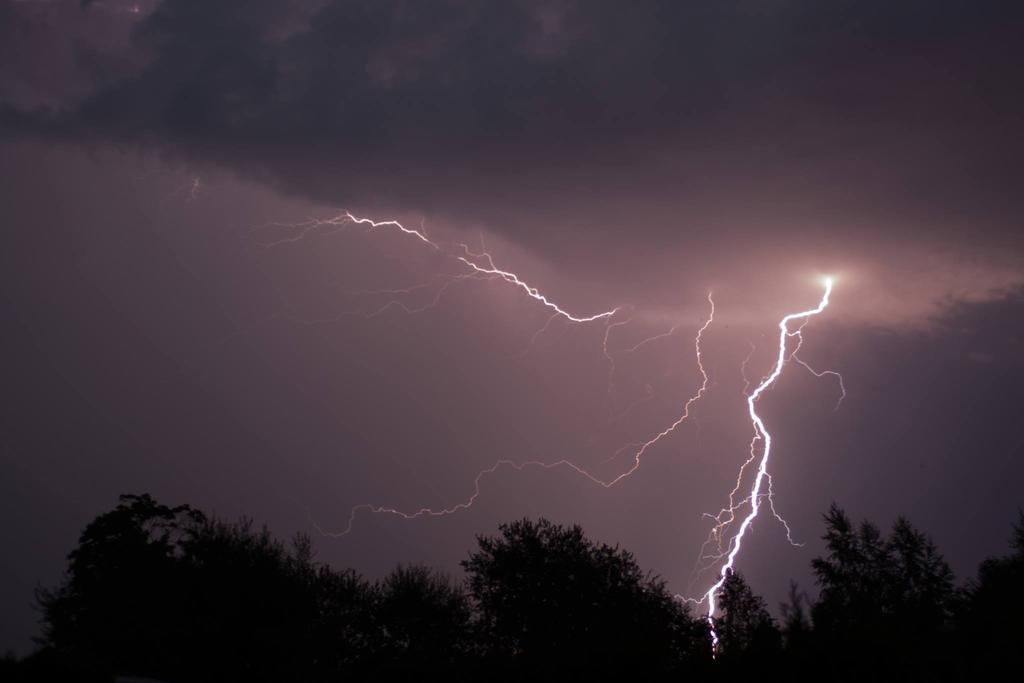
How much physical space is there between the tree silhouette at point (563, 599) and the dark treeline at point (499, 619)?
2.3 inches

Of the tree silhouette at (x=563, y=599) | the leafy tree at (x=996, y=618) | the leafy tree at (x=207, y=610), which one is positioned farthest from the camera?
the tree silhouette at (x=563, y=599)

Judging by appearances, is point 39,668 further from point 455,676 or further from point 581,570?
point 581,570

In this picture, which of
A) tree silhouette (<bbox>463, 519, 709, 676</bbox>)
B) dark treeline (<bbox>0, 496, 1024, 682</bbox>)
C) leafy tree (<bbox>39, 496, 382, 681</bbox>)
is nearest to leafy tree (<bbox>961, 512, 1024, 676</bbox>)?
dark treeline (<bbox>0, 496, 1024, 682</bbox>)

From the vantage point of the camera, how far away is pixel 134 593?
29.6m

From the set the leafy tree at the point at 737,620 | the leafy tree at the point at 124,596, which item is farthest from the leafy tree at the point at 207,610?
the leafy tree at the point at 737,620

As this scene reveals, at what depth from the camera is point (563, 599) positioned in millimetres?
31516

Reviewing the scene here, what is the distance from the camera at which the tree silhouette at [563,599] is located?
2955cm

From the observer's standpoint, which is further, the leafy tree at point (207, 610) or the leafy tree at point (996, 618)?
the leafy tree at point (207, 610)

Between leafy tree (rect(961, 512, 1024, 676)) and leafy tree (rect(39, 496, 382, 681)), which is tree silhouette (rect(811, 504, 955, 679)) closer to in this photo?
leafy tree (rect(961, 512, 1024, 676))

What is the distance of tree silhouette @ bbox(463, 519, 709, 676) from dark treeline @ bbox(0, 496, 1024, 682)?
0.06 meters

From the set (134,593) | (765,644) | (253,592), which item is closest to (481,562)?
(253,592)

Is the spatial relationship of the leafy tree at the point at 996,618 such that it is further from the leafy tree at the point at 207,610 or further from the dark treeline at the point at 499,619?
the leafy tree at the point at 207,610

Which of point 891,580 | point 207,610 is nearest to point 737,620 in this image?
point 891,580

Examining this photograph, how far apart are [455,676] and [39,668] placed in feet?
35.1
